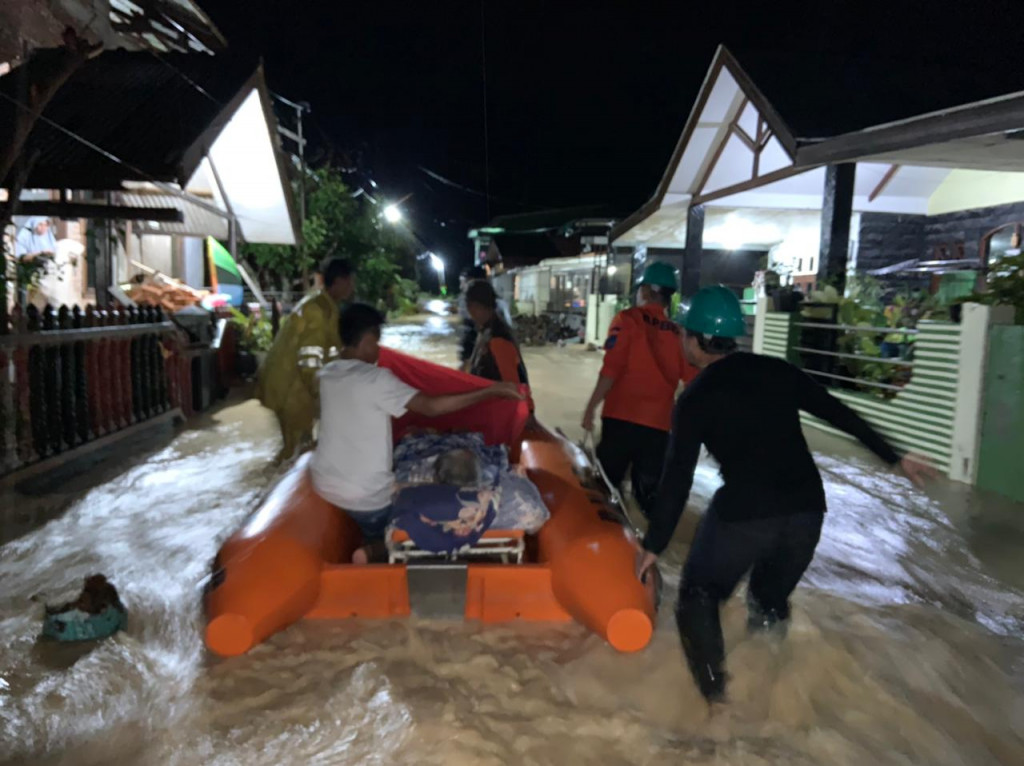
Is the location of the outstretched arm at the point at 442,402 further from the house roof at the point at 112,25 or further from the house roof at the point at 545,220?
the house roof at the point at 545,220

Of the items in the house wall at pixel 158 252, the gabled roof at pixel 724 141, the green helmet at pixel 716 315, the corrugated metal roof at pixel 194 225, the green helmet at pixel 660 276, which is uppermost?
the gabled roof at pixel 724 141

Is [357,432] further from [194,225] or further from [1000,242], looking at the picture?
[1000,242]

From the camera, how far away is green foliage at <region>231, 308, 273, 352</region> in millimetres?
11812

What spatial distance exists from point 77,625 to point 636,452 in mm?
3236

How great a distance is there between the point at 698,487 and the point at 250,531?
13.4ft

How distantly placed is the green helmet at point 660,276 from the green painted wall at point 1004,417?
9.94 ft

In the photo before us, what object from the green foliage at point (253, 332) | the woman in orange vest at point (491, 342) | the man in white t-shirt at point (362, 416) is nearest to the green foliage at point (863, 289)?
the woman in orange vest at point (491, 342)

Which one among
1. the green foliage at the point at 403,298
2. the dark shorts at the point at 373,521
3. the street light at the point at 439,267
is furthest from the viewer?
the street light at the point at 439,267

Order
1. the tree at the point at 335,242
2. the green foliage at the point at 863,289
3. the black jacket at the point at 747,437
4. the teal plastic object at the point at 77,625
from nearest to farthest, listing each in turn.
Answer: the black jacket at the point at 747,437, the teal plastic object at the point at 77,625, the green foliage at the point at 863,289, the tree at the point at 335,242

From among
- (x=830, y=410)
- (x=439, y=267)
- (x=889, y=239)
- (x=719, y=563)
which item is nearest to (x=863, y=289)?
(x=889, y=239)

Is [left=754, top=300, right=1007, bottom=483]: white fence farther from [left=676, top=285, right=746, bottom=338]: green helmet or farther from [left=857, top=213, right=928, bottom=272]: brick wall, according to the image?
[left=857, top=213, right=928, bottom=272]: brick wall

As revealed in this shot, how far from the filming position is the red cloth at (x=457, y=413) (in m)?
4.61

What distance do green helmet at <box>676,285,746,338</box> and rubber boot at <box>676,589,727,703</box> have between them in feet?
3.30

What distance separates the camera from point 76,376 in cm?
638
